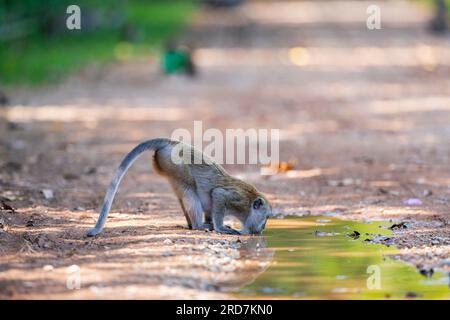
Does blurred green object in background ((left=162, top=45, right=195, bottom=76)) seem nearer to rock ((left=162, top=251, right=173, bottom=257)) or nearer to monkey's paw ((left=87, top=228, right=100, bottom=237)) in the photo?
monkey's paw ((left=87, top=228, right=100, bottom=237))

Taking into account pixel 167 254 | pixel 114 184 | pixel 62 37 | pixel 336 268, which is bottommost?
pixel 336 268

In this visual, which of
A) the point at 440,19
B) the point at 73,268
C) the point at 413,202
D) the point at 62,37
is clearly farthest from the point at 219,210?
the point at 440,19

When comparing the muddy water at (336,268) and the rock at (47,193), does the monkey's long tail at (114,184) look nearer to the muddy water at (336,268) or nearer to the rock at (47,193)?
the muddy water at (336,268)

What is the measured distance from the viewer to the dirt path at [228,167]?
7.68m

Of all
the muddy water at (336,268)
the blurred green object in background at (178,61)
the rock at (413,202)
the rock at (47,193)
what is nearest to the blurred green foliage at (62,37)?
the blurred green object in background at (178,61)

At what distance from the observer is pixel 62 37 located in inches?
1201

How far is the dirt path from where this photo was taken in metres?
7.68

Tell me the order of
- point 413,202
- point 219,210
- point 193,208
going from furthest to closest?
1. point 413,202
2. point 219,210
3. point 193,208

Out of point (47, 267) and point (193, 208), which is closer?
point (47, 267)

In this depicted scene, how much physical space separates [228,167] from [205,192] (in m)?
3.59

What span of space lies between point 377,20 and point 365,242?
28911 mm

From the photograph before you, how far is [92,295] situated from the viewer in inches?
267

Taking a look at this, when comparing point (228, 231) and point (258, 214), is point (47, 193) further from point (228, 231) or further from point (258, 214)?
point (258, 214)

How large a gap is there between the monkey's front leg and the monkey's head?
15 centimetres
